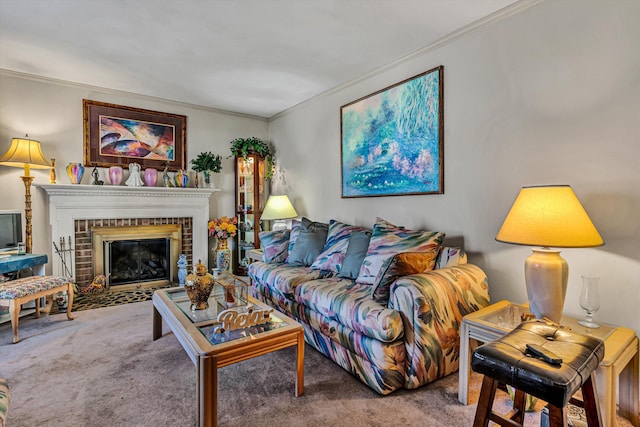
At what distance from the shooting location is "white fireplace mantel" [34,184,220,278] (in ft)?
11.9

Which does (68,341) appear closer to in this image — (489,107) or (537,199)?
(537,199)

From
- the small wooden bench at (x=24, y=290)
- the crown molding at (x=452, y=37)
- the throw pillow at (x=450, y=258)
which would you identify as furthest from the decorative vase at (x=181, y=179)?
the throw pillow at (x=450, y=258)

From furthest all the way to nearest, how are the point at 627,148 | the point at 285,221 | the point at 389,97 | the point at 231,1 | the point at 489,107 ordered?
the point at 285,221, the point at 389,97, the point at 489,107, the point at 231,1, the point at 627,148

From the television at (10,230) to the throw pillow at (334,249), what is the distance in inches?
119

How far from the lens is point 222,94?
4027 mm

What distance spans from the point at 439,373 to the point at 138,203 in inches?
152

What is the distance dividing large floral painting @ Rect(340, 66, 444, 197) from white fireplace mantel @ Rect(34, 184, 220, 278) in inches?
84.7

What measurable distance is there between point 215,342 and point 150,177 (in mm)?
3163

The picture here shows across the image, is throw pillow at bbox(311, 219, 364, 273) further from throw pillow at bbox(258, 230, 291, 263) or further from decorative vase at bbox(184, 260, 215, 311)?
decorative vase at bbox(184, 260, 215, 311)

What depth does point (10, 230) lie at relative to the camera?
324 cm

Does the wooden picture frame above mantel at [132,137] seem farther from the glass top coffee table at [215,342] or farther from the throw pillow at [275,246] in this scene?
the glass top coffee table at [215,342]

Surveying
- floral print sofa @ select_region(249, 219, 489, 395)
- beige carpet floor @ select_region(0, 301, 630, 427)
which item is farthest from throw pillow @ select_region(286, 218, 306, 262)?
beige carpet floor @ select_region(0, 301, 630, 427)

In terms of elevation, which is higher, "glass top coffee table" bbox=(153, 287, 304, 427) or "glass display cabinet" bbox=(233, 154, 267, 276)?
"glass display cabinet" bbox=(233, 154, 267, 276)

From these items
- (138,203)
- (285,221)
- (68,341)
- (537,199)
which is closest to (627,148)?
(537,199)
